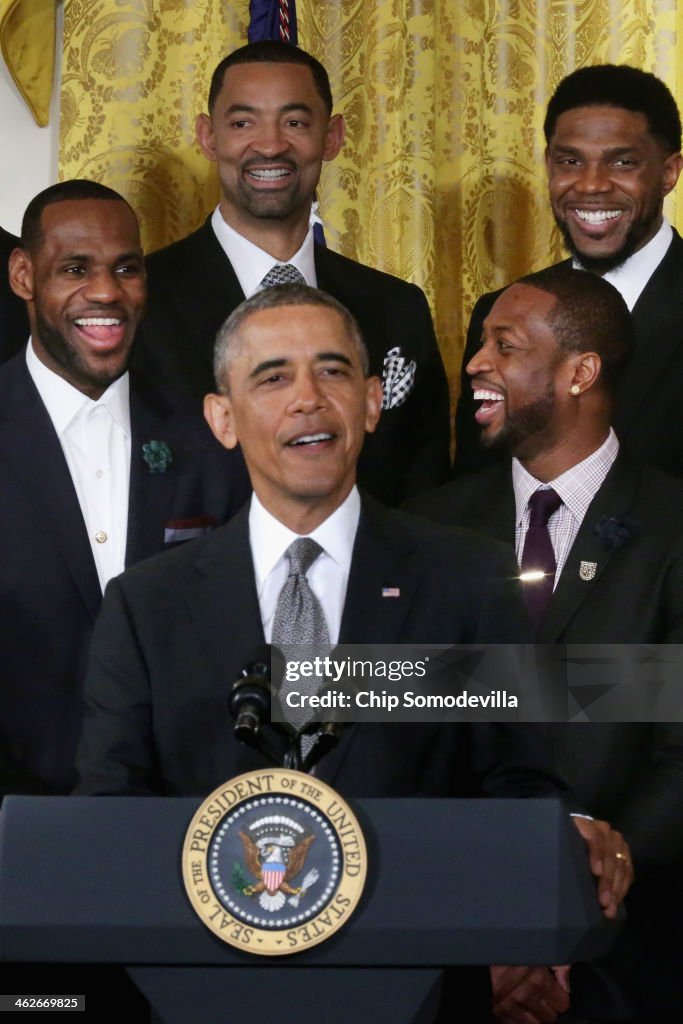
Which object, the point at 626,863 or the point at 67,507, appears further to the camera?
the point at 67,507

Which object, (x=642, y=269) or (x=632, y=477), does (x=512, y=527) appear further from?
(x=642, y=269)

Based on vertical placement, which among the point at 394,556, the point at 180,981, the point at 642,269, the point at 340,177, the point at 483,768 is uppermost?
the point at 340,177

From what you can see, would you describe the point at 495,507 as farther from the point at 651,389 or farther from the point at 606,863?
the point at 606,863

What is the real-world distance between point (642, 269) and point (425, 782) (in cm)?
128

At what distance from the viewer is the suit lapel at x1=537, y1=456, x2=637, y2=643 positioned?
270 cm

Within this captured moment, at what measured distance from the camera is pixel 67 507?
2756 mm

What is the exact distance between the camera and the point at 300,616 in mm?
2311

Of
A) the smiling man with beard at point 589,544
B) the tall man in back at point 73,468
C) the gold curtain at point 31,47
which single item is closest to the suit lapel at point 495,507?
the smiling man with beard at point 589,544

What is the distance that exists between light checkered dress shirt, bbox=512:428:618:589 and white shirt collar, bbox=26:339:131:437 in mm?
650

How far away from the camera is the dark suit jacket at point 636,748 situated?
8.27 ft

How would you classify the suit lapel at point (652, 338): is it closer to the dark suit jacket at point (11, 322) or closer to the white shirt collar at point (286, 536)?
the white shirt collar at point (286, 536)

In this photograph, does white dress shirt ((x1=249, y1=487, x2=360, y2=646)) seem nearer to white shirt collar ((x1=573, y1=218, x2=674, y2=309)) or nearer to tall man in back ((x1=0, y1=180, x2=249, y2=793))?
tall man in back ((x1=0, y1=180, x2=249, y2=793))

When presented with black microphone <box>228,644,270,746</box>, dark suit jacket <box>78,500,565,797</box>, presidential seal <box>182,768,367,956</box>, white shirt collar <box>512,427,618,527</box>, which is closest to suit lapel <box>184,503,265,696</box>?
dark suit jacket <box>78,500,565,797</box>

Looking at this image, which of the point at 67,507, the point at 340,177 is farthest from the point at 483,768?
the point at 340,177
